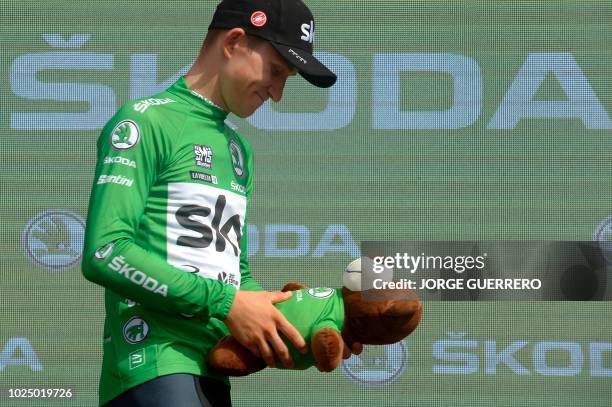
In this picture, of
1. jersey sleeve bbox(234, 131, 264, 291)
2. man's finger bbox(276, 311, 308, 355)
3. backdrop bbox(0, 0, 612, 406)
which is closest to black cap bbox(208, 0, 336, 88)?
jersey sleeve bbox(234, 131, 264, 291)

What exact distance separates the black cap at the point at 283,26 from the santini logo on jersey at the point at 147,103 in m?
0.22

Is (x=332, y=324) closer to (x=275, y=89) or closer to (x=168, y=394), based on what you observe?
(x=168, y=394)

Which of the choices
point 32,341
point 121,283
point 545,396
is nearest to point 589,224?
point 545,396

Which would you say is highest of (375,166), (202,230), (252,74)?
(375,166)

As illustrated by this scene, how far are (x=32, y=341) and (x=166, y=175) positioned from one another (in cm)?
271

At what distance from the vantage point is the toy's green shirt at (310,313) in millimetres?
2553

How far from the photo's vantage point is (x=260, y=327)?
2465 mm

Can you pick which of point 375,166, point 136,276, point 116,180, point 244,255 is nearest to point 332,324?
point 244,255

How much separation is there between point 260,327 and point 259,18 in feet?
2.31

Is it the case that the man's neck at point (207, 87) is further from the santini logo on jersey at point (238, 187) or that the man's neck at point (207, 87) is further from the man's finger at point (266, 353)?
the man's finger at point (266, 353)

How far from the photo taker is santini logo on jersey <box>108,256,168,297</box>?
2.35 meters

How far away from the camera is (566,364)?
496 cm

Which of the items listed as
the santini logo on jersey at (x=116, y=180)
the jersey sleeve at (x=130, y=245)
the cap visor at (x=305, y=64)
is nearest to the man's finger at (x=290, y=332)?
the jersey sleeve at (x=130, y=245)

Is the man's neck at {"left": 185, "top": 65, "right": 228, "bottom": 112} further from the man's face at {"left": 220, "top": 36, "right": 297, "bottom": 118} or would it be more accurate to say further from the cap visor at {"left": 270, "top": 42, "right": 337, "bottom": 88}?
the cap visor at {"left": 270, "top": 42, "right": 337, "bottom": 88}
